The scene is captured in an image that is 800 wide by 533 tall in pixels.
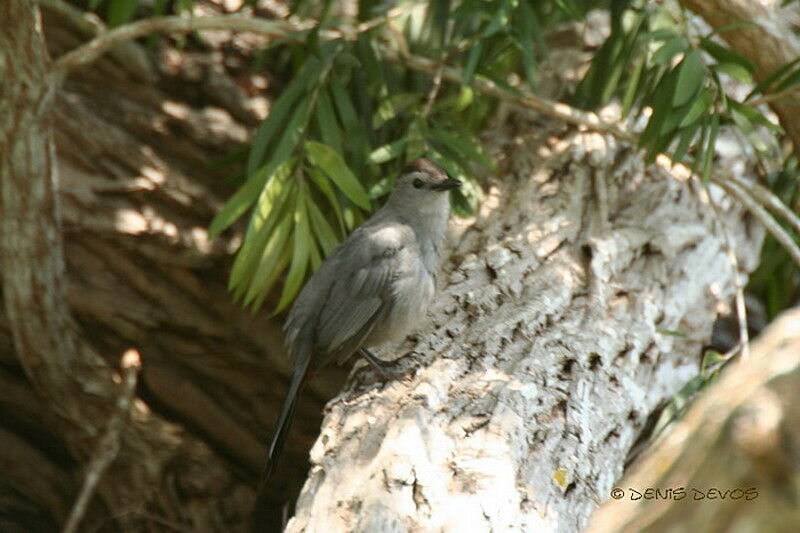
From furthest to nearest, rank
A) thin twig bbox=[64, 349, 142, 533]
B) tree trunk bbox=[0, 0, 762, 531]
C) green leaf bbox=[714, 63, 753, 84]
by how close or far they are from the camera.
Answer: thin twig bbox=[64, 349, 142, 533] < green leaf bbox=[714, 63, 753, 84] < tree trunk bbox=[0, 0, 762, 531]

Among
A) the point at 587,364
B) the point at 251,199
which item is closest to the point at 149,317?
the point at 251,199

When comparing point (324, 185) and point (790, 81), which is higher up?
point (790, 81)

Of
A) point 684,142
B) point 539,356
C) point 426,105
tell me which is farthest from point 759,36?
point 539,356

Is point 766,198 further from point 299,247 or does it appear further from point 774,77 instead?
point 299,247

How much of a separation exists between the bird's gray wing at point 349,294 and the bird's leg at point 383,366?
10 cm

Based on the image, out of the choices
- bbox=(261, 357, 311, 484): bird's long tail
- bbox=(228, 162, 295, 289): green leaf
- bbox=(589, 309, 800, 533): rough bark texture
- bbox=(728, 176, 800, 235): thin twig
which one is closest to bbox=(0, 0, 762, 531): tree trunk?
bbox=(728, 176, 800, 235): thin twig

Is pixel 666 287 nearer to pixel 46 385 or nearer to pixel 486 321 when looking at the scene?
pixel 486 321

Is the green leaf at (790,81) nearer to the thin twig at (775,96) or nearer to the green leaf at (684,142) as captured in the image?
the thin twig at (775,96)

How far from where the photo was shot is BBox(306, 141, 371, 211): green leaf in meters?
3.74

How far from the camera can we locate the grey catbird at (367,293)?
352 cm

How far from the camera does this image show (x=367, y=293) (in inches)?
142

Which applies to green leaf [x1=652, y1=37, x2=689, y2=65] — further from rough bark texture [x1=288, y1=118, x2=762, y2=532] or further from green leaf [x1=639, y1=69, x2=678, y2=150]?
rough bark texture [x1=288, y1=118, x2=762, y2=532]

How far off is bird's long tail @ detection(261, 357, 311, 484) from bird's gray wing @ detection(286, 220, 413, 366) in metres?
0.09

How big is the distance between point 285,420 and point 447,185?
1.10m
